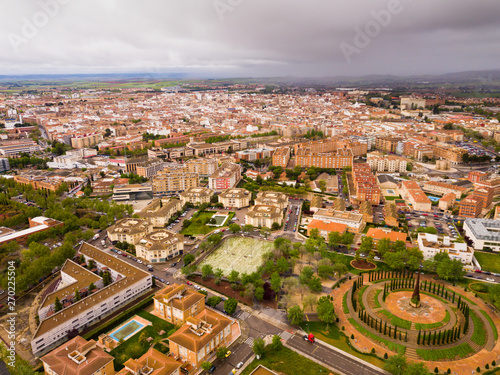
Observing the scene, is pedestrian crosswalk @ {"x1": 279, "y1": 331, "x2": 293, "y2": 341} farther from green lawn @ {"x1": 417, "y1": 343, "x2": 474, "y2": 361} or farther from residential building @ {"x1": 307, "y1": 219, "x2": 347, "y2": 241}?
residential building @ {"x1": 307, "y1": 219, "x2": 347, "y2": 241}

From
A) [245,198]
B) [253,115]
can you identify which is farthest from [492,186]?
[253,115]

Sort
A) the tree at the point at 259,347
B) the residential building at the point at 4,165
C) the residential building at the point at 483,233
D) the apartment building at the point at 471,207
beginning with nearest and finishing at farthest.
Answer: the tree at the point at 259,347
the residential building at the point at 483,233
the apartment building at the point at 471,207
the residential building at the point at 4,165

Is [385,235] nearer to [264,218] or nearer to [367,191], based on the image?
[367,191]

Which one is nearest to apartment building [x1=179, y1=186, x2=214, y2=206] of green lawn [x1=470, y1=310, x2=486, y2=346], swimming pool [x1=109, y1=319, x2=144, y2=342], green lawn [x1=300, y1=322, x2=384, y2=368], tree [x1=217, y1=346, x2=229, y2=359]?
swimming pool [x1=109, y1=319, x2=144, y2=342]

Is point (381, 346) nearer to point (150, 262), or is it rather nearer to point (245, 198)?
point (150, 262)

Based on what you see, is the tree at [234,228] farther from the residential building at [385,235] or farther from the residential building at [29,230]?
the residential building at [29,230]

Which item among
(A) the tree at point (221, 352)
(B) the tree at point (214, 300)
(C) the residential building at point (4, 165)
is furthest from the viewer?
(C) the residential building at point (4, 165)


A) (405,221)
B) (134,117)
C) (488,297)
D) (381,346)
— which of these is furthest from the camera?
(134,117)

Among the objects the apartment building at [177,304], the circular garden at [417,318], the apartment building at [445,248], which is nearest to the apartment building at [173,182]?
the apartment building at [177,304]
